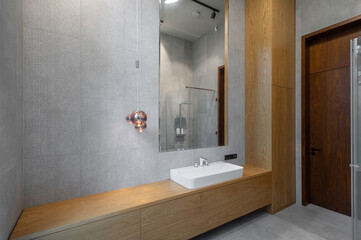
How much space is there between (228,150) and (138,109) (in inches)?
52.2

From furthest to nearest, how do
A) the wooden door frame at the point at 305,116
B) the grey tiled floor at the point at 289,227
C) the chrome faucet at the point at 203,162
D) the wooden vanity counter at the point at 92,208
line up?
the wooden door frame at the point at 305,116
the chrome faucet at the point at 203,162
the grey tiled floor at the point at 289,227
the wooden vanity counter at the point at 92,208

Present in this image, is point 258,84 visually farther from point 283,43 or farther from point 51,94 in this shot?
point 51,94

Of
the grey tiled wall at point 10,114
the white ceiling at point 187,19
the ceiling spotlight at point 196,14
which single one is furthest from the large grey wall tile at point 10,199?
the ceiling spotlight at point 196,14

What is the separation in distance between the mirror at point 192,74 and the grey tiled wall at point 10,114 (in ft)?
3.65

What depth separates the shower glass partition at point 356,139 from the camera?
1359mm

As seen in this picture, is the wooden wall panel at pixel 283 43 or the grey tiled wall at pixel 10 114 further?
the wooden wall panel at pixel 283 43

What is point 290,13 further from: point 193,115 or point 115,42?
point 115,42

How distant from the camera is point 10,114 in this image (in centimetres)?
102

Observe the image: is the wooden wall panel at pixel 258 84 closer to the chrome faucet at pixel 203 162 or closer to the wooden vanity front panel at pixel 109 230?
the chrome faucet at pixel 203 162

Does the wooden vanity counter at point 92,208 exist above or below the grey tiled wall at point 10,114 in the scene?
below

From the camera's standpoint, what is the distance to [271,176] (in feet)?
7.59

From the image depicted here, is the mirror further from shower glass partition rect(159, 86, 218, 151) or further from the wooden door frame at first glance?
the wooden door frame

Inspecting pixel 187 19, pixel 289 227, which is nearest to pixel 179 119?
pixel 187 19

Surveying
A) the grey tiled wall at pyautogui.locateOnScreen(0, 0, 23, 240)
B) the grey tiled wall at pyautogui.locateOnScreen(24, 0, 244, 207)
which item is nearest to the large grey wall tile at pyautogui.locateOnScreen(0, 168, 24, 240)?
the grey tiled wall at pyautogui.locateOnScreen(0, 0, 23, 240)
